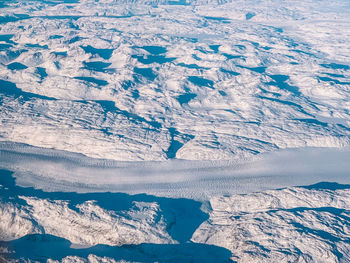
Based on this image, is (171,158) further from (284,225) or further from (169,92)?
(169,92)

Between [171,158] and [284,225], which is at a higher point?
[171,158]

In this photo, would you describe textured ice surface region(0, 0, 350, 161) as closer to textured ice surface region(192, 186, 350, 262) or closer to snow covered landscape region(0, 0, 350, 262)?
snow covered landscape region(0, 0, 350, 262)

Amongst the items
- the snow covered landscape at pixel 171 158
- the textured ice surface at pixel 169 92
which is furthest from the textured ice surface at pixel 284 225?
the textured ice surface at pixel 169 92

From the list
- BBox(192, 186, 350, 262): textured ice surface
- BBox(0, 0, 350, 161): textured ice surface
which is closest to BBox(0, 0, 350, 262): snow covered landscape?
BBox(192, 186, 350, 262): textured ice surface

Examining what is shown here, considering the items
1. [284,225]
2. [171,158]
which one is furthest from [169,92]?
[284,225]

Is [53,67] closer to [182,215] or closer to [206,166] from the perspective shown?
[206,166]

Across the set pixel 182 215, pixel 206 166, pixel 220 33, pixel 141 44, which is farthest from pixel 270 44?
pixel 182 215
